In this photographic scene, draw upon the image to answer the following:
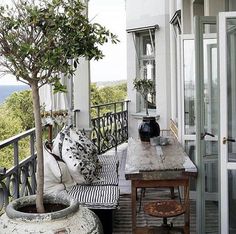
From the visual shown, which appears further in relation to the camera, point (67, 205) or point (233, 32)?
point (233, 32)

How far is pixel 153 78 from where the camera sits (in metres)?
9.80

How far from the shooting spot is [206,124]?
3.54 metres

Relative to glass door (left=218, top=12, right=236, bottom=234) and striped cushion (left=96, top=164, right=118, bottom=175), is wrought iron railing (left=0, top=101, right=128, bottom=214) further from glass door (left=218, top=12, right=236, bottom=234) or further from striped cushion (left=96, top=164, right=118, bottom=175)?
glass door (left=218, top=12, right=236, bottom=234)

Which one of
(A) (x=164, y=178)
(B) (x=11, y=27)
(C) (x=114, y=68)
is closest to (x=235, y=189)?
(A) (x=164, y=178)

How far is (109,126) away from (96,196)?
505cm

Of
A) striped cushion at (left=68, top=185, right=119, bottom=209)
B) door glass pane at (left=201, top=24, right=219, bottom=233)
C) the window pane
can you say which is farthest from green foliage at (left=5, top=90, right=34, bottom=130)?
door glass pane at (left=201, top=24, right=219, bottom=233)

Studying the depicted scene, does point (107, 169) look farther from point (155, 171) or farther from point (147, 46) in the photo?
point (147, 46)

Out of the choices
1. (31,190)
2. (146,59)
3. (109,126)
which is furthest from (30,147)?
(146,59)

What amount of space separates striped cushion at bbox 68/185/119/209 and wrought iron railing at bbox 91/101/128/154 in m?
3.47

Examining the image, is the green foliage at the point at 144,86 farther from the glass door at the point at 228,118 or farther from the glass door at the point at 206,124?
the glass door at the point at 228,118

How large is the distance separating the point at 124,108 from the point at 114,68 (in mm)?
3138

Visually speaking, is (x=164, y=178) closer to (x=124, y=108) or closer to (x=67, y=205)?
(x=67, y=205)

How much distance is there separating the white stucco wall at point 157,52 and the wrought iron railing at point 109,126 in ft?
0.94

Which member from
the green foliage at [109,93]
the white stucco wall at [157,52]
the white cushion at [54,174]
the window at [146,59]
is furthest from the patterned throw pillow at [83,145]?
the green foliage at [109,93]
